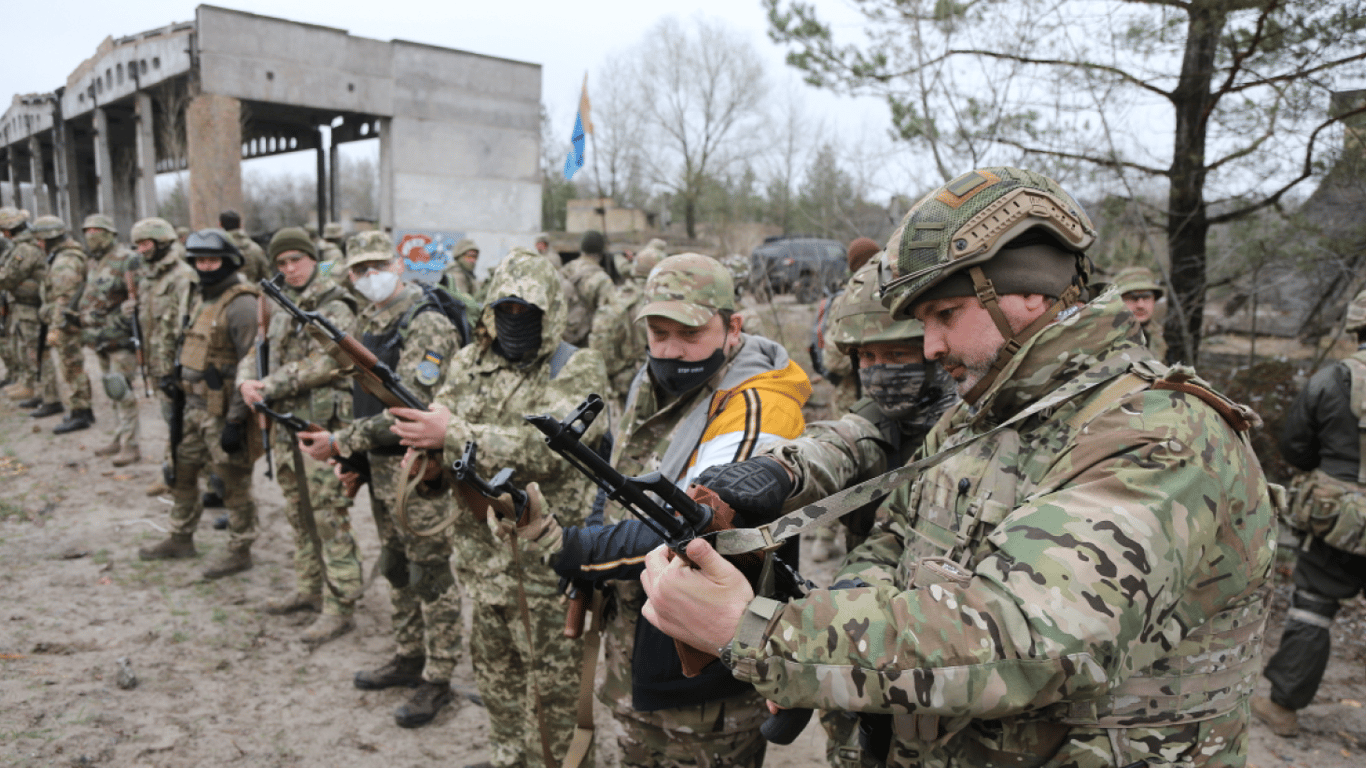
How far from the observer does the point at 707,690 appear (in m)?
2.37

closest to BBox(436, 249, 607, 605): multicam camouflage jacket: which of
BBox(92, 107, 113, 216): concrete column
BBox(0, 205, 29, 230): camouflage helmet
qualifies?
BBox(0, 205, 29, 230): camouflage helmet

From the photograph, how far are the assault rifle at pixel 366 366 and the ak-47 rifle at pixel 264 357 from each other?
5.33ft

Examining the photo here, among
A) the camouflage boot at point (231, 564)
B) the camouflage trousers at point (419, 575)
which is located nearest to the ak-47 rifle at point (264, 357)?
the camouflage boot at point (231, 564)

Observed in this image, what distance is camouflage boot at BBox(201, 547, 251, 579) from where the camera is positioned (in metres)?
5.80

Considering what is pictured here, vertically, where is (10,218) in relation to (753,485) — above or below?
above

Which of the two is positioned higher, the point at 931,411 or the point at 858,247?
the point at 858,247

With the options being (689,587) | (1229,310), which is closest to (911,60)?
(1229,310)

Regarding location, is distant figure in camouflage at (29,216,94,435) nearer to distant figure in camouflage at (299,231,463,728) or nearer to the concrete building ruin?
distant figure in camouflage at (299,231,463,728)

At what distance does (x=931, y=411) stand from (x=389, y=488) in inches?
129

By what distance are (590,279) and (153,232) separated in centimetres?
454

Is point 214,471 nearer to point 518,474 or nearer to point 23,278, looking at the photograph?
point 518,474

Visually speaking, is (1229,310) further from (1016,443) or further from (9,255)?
(9,255)

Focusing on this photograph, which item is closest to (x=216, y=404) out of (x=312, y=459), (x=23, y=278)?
(x=312, y=459)

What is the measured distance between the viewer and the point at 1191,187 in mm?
6195
